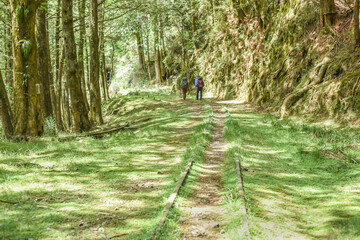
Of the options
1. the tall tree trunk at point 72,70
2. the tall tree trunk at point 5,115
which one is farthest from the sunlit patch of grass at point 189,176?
the tall tree trunk at point 5,115

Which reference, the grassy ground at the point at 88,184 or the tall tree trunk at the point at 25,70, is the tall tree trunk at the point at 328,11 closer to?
the grassy ground at the point at 88,184

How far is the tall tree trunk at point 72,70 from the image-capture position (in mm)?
13414

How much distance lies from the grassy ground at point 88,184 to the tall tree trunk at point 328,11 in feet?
31.0

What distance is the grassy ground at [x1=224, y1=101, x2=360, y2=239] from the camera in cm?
493

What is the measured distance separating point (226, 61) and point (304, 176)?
22.8m

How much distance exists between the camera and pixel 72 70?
544 inches

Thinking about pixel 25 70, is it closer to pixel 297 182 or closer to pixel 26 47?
pixel 26 47

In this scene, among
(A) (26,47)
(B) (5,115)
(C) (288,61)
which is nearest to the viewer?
(A) (26,47)

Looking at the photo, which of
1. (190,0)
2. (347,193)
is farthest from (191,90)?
(347,193)

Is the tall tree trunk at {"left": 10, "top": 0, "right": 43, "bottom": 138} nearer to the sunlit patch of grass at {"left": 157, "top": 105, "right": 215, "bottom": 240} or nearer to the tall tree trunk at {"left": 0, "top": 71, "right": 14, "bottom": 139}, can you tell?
the tall tree trunk at {"left": 0, "top": 71, "right": 14, "bottom": 139}

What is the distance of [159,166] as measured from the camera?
864 cm

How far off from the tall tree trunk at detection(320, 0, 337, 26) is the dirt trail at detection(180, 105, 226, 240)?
34.5 feet

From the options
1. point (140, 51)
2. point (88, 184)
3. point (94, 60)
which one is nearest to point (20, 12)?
point (88, 184)

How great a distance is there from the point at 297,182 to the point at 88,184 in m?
4.89
